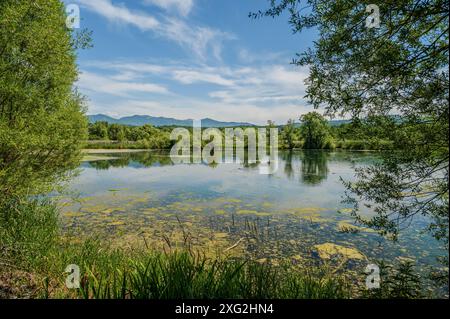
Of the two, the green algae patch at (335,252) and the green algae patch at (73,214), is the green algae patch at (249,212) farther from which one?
the green algae patch at (73,214)

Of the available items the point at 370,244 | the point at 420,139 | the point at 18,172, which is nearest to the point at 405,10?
the point at 420,139

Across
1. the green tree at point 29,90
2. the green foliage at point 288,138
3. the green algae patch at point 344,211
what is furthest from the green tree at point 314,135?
the green tree at point 29,90

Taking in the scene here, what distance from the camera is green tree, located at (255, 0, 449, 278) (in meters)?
3.06

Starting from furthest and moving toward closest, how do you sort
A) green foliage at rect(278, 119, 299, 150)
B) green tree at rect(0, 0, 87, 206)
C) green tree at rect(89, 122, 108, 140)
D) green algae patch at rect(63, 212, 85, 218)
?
green tree at rect(89, 122, 108, 140) → green foliage at rect(278, 119, 299, 150) → green algae patch at rect(63, 212, 85, 218) → green tree at rect(0, 0, 87, 206)

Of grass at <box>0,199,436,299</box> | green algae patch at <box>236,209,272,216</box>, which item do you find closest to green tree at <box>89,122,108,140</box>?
green algae patch at <box>236,209,272,216</box>

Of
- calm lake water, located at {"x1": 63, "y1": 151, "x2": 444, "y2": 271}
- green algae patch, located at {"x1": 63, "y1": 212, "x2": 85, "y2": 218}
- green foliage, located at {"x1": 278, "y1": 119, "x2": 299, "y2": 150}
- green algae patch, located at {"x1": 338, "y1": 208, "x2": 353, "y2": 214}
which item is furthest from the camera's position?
green foliage, located at {"x1": 278, "y1": 119, "x2": 299, "y2": 150}

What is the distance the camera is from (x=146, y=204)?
12414 millimetres

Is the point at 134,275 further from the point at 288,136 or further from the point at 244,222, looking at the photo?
the point at 288,136

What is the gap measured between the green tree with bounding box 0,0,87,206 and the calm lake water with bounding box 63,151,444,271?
2.01m

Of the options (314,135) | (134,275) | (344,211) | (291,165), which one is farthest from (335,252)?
(314,135)

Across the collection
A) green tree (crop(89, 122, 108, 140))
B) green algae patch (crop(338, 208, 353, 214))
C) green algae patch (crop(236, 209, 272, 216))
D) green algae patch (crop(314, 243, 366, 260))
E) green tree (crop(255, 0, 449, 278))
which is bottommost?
green algae patch (crop(314, 243, 366, 260))

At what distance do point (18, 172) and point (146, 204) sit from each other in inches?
253

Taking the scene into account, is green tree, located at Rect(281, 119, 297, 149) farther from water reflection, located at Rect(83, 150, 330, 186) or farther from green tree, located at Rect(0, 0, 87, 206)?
green tree, located at Rect(0, 0, 87, 206)

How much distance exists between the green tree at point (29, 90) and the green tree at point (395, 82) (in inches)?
227
